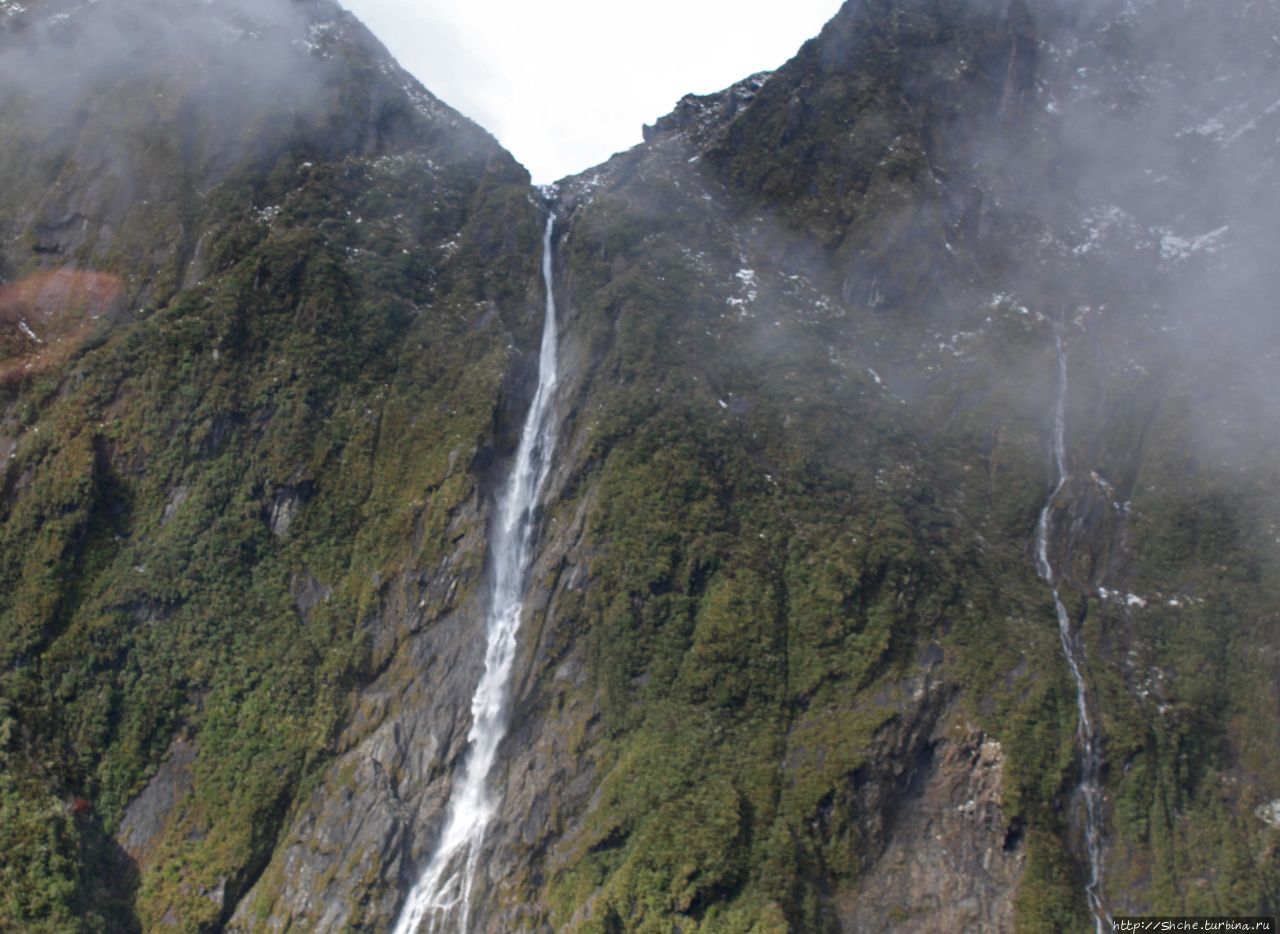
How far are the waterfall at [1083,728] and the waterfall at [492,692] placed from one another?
109 feet

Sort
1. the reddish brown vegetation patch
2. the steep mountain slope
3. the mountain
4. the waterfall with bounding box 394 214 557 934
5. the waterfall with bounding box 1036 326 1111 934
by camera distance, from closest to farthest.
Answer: the waterfall with bounding box 1036 326 1111 934 → the waterfall with bounding box 394 214 557 934 → the mountain → the steep mountain slope → the reddish brown vegetation patch

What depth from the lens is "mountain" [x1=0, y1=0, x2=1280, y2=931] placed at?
58.5 m

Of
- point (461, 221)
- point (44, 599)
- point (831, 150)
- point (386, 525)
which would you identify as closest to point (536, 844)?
point (386, 525)

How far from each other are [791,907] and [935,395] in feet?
136

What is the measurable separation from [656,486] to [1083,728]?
30424mm

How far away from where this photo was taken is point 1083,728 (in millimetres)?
61531

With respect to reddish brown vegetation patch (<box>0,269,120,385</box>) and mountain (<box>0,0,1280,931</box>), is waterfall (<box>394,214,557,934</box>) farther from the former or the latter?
reddish brown vegetation patch (<box>0,269,120,385</box>)

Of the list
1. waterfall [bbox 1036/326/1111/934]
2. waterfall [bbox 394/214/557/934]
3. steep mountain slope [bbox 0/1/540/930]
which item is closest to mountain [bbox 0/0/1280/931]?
waterfall [bbox 1036/326/1111/934]

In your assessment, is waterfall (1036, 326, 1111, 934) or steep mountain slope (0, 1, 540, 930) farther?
steep mountain slope (0, 1, 540, 930)

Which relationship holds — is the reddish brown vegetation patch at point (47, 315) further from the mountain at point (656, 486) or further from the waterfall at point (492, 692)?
the waterfall at point (492, 692)

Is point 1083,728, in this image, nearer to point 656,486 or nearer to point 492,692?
point 656,486

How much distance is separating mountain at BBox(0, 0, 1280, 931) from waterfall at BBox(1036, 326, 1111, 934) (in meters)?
0.24

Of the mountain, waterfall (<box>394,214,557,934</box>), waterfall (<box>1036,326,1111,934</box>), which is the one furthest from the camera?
the mountain

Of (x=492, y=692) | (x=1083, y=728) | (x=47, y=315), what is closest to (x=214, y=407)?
(x=47, y=315)
